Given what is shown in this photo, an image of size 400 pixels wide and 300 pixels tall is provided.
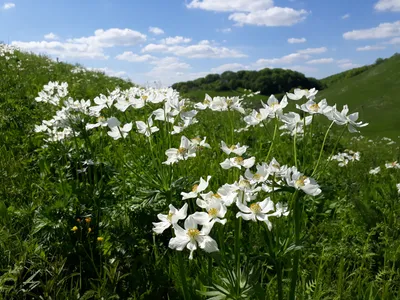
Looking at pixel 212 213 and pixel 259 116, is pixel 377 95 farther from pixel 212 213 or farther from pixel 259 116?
pixel 212 213

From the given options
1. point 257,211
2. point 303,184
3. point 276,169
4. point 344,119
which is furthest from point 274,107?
point 257,211

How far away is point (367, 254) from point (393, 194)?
4.38ft

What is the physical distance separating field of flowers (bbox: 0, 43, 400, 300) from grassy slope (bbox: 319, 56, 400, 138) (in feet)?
120

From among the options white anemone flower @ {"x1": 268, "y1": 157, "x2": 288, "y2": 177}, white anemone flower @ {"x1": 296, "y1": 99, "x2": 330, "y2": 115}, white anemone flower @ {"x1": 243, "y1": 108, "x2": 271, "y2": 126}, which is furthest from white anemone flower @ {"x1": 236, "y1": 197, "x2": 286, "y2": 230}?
white anemone flower @ {"x1": 243, "y1": 108, "x2": 271, "y2": 126}

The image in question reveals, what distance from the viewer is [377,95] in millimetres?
56750

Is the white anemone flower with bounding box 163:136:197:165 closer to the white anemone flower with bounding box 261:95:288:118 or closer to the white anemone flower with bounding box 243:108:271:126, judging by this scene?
the white anemone flower with bounding box 243:108:271:126

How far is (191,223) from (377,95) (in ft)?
200

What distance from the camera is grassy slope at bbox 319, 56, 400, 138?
139 feet

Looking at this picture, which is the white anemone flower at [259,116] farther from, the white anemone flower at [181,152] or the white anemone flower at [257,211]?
the white anemone flower at [257,211]

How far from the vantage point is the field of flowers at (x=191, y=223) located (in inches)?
78.3

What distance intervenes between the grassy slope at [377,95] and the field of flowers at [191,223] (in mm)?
36553

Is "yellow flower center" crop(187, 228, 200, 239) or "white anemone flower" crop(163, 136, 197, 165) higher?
"white anemone flower" crop(163, 136, 197, 165)

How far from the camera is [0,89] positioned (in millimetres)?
6824

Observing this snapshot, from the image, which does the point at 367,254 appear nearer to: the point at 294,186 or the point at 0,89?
the point at 294,186
